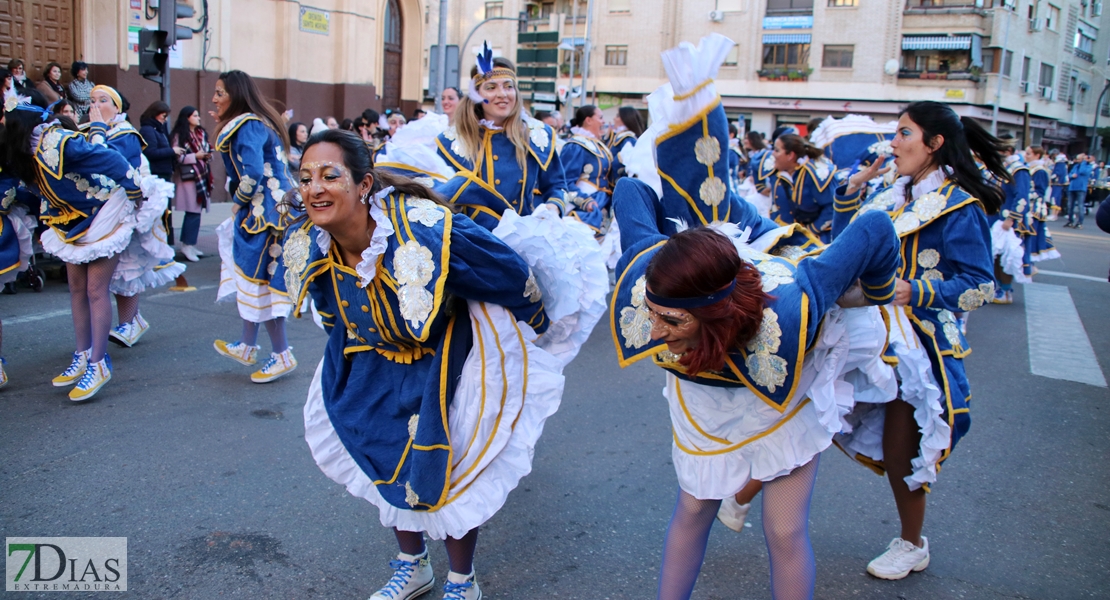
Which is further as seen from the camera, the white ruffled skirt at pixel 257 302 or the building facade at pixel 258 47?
the building facade at pixel 258 47

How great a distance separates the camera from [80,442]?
441cm

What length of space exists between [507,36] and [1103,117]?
1439 inches

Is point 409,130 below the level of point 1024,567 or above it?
above

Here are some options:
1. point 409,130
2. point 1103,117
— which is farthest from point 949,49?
point 409,130

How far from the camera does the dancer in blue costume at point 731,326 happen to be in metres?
2.20

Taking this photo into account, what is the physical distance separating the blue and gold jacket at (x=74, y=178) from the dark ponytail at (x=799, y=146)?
181 inches

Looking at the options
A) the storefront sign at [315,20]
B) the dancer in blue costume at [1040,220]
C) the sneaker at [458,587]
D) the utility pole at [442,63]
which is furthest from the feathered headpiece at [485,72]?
the storefront sign at [315,20]

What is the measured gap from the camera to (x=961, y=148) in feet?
10.6

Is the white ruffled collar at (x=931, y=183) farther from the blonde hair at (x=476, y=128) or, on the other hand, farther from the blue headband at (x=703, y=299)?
the blonde hair at (x=476, y=128)

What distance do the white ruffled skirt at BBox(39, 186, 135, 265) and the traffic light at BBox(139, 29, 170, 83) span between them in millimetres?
5009

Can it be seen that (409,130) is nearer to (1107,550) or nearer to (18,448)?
(18,448)

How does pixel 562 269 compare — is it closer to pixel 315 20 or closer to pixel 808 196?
pixel 808 196

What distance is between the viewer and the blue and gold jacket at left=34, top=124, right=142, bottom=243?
4898 mm

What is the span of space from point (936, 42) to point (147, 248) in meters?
39.7
